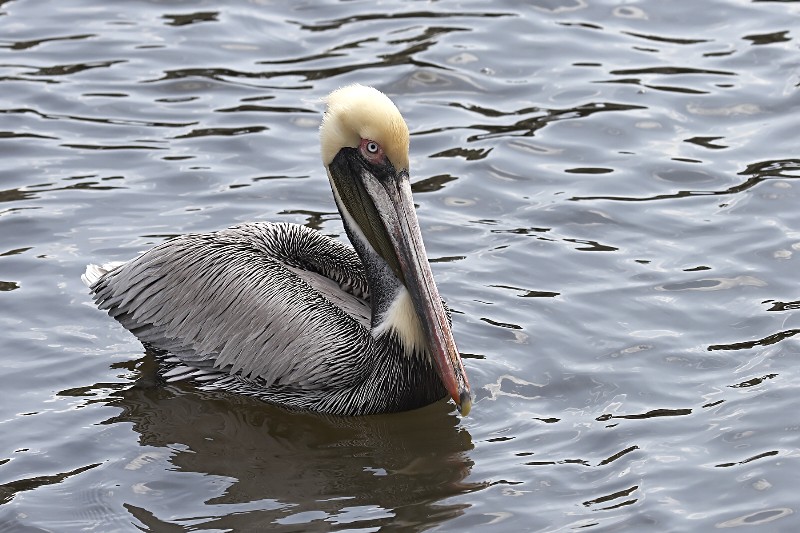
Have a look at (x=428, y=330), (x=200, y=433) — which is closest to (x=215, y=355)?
(x=200, y=433)

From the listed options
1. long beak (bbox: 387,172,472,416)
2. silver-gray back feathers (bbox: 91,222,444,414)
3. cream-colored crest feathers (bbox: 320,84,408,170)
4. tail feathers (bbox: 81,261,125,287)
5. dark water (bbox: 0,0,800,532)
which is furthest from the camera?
tail feathers (bbox: 81,261,125,287)

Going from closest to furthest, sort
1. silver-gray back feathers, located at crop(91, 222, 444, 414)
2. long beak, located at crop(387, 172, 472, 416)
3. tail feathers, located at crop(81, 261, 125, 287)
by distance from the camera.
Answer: long beak, located at crop(387, 172, 472, 416)
silver-gray back feathers, located at crop(91, 222, 444, 414)
tail feathers, located at crop(81, 261, 125, 287)

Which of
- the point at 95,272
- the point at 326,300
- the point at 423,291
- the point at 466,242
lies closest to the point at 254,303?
the point at 326,300

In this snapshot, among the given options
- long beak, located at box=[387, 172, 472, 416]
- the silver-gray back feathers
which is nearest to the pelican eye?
long beak, located at box=[387, 172, 472, 416]

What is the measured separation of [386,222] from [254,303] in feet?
2.55

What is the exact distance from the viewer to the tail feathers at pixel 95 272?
7422 mm

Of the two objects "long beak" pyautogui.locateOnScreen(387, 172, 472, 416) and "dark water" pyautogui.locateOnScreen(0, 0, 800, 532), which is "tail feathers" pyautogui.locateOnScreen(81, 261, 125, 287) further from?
"long beak" pyautogui.locateOnScreen(387, 172, 472, 416)

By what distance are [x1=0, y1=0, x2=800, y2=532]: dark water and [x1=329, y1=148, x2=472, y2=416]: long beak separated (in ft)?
1.21

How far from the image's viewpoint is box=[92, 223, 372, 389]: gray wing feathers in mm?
6797

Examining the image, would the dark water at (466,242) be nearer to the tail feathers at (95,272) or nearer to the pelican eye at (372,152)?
the tail feathers at (95,272)

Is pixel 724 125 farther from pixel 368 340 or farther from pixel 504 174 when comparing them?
pixel 368 340

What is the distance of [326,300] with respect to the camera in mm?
7004

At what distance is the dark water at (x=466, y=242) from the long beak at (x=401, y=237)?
368 millimetres

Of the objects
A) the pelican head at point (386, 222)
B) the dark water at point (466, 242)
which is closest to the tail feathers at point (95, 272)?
Answer: the dark water at point (466, 242)
